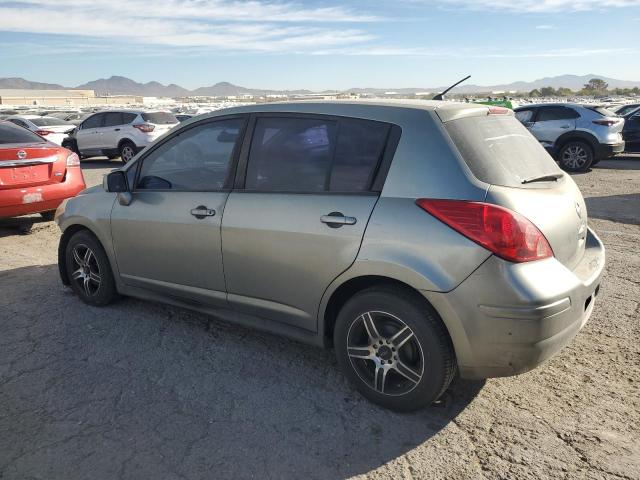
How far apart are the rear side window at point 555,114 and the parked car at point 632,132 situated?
9.38ft

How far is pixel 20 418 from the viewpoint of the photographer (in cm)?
311

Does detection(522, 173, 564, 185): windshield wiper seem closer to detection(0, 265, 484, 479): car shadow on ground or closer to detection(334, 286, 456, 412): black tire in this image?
detection(334, 286, 456, 412): black tire

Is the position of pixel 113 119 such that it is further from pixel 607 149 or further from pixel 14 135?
pixel 607 149

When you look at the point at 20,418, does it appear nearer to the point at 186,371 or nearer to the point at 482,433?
the point at 186,371

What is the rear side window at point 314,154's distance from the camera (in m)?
3.16

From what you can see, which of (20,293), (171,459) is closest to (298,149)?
(171,459)

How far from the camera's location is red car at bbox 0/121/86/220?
6984mm

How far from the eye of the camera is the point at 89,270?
477 centimetres

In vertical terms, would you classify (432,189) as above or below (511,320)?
above

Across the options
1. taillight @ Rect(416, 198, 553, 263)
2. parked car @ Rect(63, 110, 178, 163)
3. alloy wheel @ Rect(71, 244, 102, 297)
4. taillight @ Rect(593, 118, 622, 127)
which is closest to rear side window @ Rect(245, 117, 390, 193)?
taillight @ Rect(416, 198, 553, 263)

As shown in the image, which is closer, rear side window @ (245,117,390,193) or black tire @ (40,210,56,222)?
rear side window @ (245,117,390,193)

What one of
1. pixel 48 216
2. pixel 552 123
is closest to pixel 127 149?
pixel 48 216

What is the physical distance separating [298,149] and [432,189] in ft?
3.24

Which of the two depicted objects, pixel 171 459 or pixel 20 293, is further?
pixel 20 293
